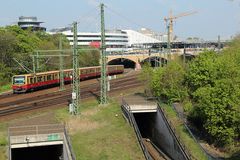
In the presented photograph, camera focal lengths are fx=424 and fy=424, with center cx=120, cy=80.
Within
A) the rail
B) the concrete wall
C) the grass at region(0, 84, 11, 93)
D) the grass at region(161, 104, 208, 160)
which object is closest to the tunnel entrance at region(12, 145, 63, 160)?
the rail

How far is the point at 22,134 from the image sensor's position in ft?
100

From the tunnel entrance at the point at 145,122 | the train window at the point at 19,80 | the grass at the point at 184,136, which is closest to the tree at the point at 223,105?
the grass at the point at 184,136

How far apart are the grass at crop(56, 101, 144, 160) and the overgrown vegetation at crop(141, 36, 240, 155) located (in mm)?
5431

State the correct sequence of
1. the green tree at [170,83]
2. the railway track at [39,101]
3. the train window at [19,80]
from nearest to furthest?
the green tree at [170,83], the railway track at [39,101], the train window at [19,80]

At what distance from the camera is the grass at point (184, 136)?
2941 cm

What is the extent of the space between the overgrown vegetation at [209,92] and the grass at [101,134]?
17.8ft

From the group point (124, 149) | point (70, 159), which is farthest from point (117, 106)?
point (70, 159)

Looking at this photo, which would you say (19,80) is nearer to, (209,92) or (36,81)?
(36,81)

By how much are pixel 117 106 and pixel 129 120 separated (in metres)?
6.03

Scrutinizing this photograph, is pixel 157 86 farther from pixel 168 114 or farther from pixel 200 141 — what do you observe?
pixel 200 141

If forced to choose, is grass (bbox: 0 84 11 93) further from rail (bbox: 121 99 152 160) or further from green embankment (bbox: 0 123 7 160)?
green embankment (bbox: 0 123 7 160)

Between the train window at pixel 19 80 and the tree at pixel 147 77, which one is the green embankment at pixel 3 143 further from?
the train window at pixel 19 80

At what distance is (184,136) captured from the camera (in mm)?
32531

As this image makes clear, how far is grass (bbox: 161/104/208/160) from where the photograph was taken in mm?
29411
